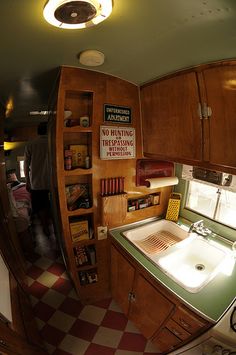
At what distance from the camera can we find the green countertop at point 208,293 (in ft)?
3.34

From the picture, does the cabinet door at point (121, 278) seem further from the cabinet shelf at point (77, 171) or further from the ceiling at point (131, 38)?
the ceiling at point (131, 38)

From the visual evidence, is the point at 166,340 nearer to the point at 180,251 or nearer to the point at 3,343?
the point at 180,251

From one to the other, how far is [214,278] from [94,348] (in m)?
1.16

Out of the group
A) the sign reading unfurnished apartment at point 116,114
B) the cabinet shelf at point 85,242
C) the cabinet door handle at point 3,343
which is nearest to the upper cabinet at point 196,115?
the sign reading unfurnished apartment at point 116,114

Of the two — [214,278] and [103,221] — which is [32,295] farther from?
[214,278]

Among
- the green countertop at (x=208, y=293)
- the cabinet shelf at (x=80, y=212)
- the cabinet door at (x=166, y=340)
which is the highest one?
the cabinet shelf at (x=80, y=212)

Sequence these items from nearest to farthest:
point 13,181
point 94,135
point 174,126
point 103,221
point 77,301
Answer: point 174,126 < point 94,135 < point 103,221 < point 77,301 < point 13,181

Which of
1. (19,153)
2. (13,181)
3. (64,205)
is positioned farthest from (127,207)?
(19,153)

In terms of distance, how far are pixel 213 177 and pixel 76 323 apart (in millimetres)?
1813

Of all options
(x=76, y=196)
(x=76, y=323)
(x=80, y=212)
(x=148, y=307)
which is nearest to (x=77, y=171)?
(x=76, y=196)

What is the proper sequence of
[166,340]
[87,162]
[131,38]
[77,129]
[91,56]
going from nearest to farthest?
[131,38] → [91,56] → [166,340] → [77,129] → [87,162]

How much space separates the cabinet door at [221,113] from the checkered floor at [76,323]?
1.65 m

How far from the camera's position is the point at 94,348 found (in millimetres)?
1521

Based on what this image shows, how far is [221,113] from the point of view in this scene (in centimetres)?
107
